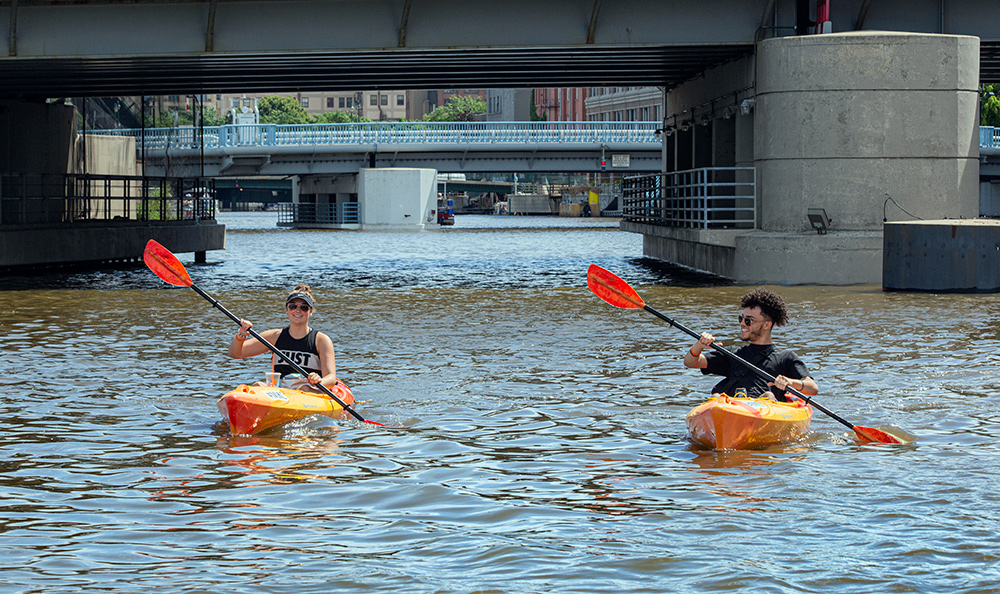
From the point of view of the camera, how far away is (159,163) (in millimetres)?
68188

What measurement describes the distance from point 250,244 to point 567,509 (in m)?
46.7

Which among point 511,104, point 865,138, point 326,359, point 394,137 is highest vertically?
point 511,104

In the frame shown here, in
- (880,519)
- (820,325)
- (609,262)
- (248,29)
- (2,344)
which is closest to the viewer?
(880,519)

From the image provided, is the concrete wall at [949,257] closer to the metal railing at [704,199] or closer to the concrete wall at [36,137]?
the metal railing at [704,199]

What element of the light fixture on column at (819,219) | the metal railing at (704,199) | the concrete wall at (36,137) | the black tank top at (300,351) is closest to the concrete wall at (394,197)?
the metal railing at (704,199)

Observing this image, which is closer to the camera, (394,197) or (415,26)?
(415,26)

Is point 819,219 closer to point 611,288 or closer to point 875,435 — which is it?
point 611,288

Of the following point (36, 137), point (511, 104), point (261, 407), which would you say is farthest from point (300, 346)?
point (511, 104)

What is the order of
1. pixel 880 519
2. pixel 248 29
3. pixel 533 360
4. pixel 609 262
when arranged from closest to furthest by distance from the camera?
1. pixel 880 519
2. pixel 533 360
3. pixel 248 29
4. pixel 609 262

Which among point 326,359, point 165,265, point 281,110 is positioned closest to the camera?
point 326,359

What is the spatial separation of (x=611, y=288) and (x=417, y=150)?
200ft

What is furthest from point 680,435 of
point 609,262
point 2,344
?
point 609,262

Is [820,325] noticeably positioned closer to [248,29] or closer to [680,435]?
[680,435]

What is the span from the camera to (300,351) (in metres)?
10.6
